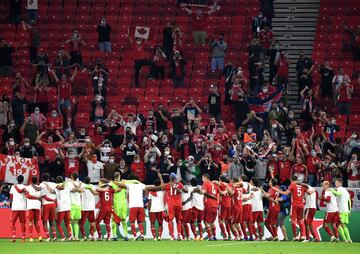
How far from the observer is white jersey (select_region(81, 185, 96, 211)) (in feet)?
125

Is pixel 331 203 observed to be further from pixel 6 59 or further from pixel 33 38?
pixel 33 38

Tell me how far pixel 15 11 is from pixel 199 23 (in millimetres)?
7434

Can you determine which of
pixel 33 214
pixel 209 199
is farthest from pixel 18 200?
pixel 209 199

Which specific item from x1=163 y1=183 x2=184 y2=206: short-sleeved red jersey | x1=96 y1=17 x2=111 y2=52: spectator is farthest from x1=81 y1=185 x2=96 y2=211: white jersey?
x1=96 y1=17 x2=111 y2=52: spectator

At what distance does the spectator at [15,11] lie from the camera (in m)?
51.8

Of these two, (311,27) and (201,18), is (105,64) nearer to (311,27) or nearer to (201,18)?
(201,18)

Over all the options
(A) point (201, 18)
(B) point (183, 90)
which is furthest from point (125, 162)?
(A) point (201, 18)

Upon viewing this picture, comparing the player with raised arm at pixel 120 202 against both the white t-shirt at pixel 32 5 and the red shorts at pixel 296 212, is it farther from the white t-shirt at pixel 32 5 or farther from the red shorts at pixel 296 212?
the white t-shirt at pixel 32 5

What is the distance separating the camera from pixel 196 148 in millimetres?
44406

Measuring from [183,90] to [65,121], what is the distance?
4.83 metres

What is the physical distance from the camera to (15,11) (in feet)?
171

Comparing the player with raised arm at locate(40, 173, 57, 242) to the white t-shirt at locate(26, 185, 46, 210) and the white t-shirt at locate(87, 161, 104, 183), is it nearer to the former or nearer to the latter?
the white t-shirt at locate(26, 185, 46, 210)

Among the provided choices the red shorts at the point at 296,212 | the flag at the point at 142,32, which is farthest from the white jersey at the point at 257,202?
the flag at the point at 142,32

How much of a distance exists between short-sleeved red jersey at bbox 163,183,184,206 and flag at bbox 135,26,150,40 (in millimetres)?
14046
